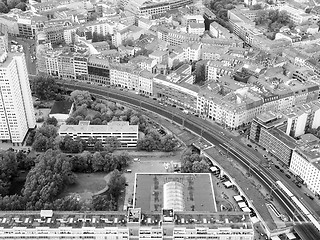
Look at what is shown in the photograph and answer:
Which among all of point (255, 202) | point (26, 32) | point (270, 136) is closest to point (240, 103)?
point (270, 136)

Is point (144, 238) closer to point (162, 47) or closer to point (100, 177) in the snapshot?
point (100, 177)

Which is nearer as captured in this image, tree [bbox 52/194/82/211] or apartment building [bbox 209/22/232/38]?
tree [bbox 52/194/82/211]

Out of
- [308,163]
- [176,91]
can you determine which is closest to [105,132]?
[176,91]

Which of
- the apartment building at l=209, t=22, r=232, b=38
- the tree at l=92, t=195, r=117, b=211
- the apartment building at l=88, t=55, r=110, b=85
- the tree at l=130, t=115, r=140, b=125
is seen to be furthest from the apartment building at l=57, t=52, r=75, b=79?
the tree at l=92, t=195, r=117, b=211

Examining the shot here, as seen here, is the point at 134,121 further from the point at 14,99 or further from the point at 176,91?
the point at 14,99

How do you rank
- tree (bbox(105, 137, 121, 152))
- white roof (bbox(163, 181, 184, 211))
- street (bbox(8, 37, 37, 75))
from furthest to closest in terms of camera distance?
street (bbox(8, 37, 37, 75)) → tree (bbox(105, 137, 121, 152)) → white roof (bbox(163, 181, 184, 211))

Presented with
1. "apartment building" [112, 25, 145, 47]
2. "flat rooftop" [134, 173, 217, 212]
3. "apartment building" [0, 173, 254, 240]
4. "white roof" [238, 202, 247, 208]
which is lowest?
"white roof" [238, 202, 247, 208]

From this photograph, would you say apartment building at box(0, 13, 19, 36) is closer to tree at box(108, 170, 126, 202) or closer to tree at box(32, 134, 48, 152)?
A: tree at box(32, 134, 48, 152)
